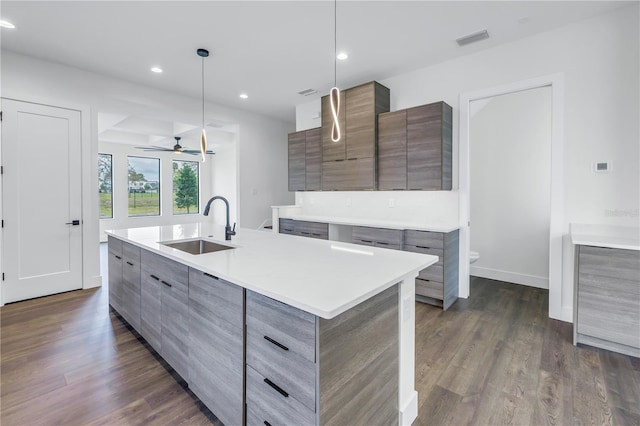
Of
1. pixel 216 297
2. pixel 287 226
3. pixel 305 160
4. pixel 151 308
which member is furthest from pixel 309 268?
pixel 305 160

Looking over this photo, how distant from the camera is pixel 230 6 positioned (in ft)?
8.43

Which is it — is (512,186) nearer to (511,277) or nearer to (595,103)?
A: (511,277)

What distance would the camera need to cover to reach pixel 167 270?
195cm

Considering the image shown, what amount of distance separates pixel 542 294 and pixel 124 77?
6106 millimetres

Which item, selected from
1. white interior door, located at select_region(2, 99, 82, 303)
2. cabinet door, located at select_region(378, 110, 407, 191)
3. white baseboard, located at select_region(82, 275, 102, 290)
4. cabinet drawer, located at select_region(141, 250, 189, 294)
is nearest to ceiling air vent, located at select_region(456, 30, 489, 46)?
cabinet door, located at select_region(378, 110, 407, 191)

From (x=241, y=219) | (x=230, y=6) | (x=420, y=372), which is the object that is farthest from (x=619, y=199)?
(x=241, y=219)

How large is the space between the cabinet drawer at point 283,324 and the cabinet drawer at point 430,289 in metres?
2.47

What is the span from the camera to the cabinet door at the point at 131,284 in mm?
2408

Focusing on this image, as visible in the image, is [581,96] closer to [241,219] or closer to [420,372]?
[420,372]

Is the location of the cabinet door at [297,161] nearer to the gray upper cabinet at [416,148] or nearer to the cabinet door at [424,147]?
the gray upper cabinet at [416,148]

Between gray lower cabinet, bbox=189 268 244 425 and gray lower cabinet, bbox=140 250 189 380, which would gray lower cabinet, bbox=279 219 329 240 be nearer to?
gray lower cabinet, bbox=140 250 189 380

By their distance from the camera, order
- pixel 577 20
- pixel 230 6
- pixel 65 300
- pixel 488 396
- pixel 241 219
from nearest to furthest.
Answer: pixel 488 396, pixel 230 6, pixel 577 20, pixel 65 300, pixel 241 219

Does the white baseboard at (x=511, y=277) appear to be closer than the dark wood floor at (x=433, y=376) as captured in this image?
No

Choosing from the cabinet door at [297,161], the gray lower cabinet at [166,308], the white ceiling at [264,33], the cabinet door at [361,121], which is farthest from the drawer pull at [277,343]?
the cabinet door at [297,161]
